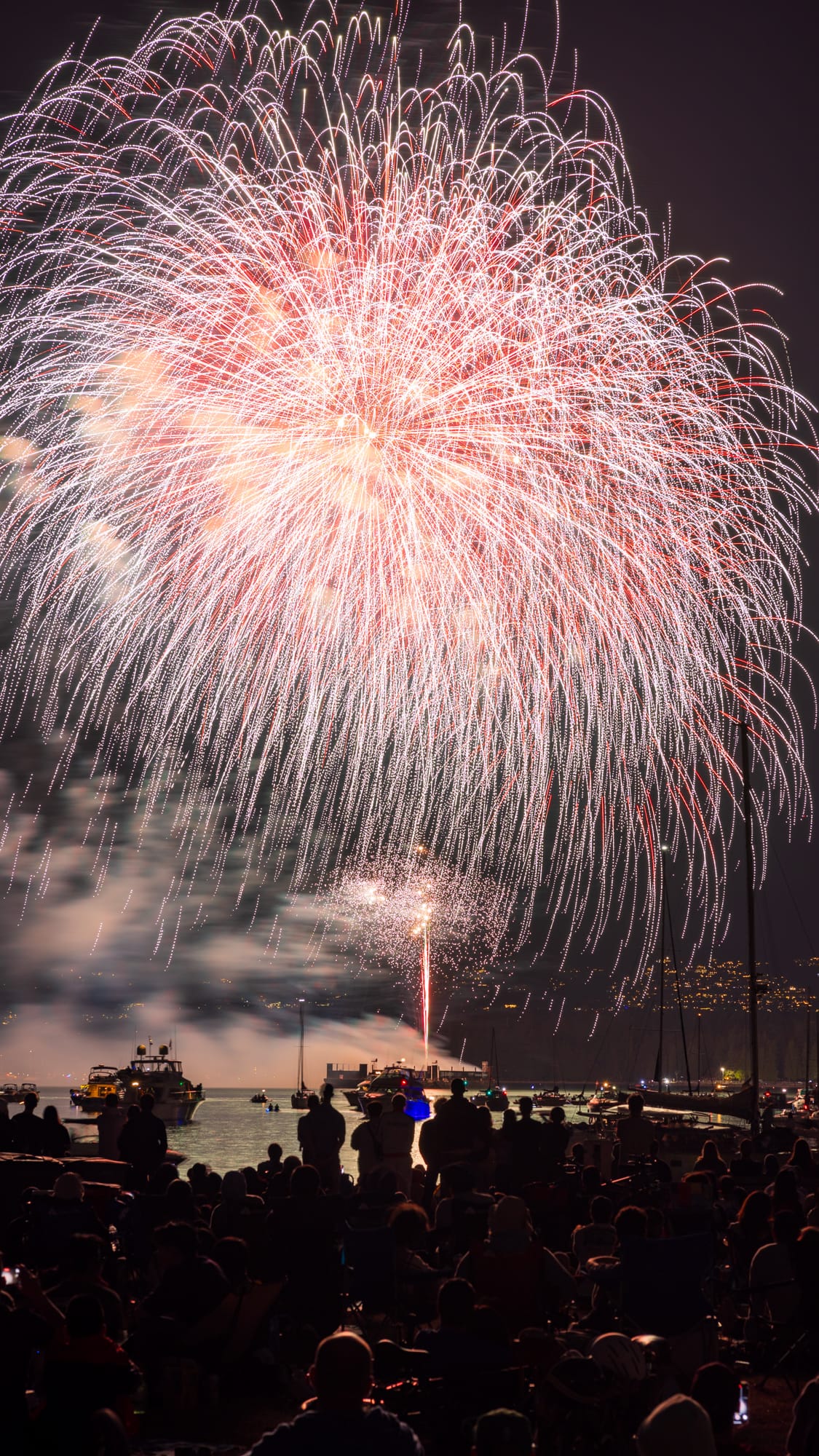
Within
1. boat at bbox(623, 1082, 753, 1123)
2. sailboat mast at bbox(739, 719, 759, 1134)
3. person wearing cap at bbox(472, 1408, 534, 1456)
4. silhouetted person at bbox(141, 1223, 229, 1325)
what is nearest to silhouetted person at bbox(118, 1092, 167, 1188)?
silhouetted person at bbox(141, 1223, 229, 1325)

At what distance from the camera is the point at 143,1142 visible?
15.2 m

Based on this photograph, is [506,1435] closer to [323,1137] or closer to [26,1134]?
[323,1137]

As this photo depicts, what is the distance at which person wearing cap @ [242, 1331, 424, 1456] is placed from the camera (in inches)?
193

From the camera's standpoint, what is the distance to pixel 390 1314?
1052cm

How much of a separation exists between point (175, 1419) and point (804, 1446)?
4.79 metres

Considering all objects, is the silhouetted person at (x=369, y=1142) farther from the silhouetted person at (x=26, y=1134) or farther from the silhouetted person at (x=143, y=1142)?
the silhouetted person at (x=26, y=1134)

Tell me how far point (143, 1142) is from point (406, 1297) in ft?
18.2

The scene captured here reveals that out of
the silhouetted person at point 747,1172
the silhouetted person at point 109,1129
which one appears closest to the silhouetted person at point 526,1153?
the silhouetted person at point 747,1172

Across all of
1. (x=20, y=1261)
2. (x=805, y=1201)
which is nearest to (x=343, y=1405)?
(x=20, y=1261)

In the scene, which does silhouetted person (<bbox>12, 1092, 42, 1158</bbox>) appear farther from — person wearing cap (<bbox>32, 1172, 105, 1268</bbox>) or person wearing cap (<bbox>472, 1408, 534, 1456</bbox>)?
person wearing cap (<bbox>472, 1408, 534, 1456</bbox>)

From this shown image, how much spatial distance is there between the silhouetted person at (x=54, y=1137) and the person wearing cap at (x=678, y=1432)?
1205 centimetres

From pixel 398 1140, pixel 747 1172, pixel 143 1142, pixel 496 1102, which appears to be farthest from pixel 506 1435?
pixel 496 1102

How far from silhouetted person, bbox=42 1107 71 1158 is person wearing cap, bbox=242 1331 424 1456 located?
452 inches

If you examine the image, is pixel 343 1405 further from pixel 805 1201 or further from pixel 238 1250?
pixel 805 1201
